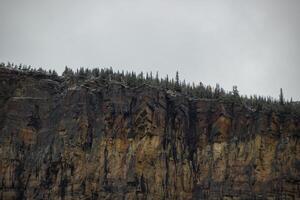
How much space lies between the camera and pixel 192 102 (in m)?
152

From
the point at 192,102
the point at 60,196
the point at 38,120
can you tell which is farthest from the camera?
the point at 192,102

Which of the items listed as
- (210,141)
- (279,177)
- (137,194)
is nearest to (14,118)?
(137,194)

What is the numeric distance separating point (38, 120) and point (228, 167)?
36653mm

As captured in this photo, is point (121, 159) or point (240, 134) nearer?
point (121, 159)

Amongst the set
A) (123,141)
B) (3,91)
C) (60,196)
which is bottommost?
(60,196)

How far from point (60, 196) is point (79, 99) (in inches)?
767

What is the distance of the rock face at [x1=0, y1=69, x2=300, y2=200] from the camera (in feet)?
446

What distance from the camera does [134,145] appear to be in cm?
13975

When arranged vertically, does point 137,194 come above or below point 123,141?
below

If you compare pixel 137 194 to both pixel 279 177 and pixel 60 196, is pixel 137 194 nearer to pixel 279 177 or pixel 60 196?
pixel 60 196

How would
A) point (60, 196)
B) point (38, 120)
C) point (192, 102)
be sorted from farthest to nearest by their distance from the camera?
point (192, 102)
point (38, 120)
point (60, 196)

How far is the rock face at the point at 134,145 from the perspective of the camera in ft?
446

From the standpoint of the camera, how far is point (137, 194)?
136 meters

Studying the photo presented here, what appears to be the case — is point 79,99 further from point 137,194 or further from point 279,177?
point 279,177
